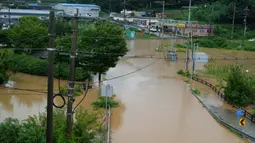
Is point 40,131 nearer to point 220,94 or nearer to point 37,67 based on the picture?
point 220,94

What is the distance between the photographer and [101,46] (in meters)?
22.5

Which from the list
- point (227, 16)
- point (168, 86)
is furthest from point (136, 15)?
point (168, 86)

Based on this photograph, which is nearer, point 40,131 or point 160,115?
point 40,131

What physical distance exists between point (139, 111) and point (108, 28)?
278 inches

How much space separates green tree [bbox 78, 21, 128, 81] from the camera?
2231cm

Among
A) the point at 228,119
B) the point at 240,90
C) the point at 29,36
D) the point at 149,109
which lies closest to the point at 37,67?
the point at 29,36

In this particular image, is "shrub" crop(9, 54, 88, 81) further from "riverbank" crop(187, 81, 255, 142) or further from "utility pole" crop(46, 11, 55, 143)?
"utility pole" crop(46, 11, 55, 143)

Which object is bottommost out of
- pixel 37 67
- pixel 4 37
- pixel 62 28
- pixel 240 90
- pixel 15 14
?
pixel 240 90

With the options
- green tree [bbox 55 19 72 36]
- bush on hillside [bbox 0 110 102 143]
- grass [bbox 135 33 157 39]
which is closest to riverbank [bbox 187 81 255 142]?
bush on hillside [bbox 0 110 102 143]

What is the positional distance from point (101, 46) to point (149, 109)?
19.7ft

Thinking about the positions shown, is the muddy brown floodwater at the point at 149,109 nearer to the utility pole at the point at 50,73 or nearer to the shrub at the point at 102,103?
the shrub at the point at 102,103

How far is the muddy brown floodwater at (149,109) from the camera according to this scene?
15.2 meters

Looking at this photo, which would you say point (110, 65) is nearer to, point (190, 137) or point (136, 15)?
point (190, 137)

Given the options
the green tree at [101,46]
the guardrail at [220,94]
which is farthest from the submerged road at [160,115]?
the green tree at [101,46]
